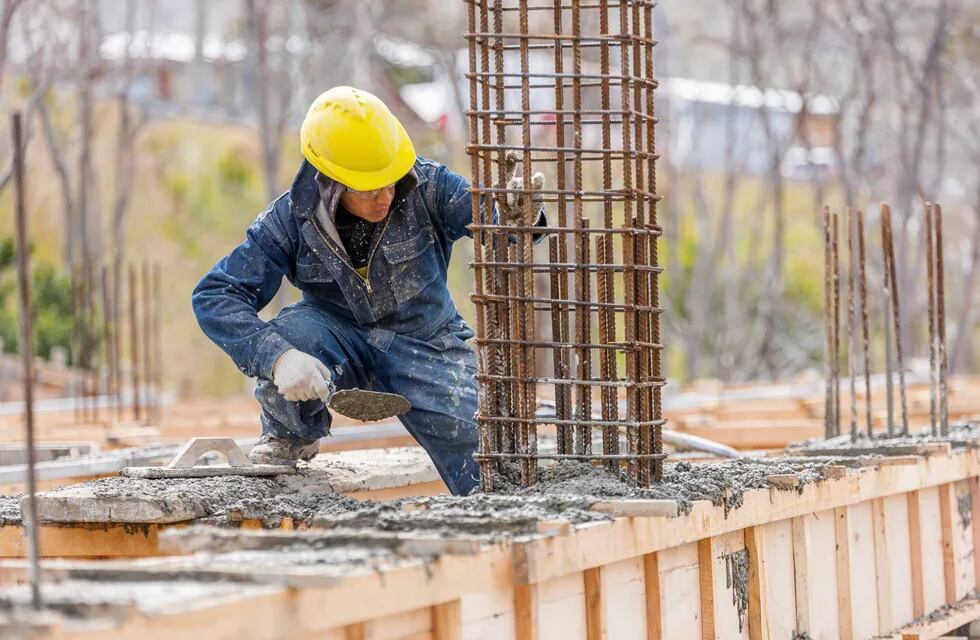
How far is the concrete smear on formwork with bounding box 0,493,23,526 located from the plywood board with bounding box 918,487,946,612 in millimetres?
3639

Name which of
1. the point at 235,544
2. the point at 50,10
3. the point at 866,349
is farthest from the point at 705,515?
the point at 50,10

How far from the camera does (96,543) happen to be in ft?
16.6

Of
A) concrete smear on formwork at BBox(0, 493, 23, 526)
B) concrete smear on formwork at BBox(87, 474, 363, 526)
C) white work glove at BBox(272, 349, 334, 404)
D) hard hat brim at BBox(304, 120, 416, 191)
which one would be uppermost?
hard hat brim at BBox(304, 120, 416, 191)

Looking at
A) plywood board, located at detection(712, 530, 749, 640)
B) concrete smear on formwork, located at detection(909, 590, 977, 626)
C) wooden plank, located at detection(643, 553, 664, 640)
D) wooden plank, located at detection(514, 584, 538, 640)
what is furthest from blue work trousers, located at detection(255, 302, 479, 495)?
concrete smear on formwork, located at detection(909, 590, 977, 626)

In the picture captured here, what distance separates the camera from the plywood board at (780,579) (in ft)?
16.6

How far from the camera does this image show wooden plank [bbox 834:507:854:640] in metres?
5.57

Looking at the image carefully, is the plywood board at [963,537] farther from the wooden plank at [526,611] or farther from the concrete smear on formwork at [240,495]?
the wooden plank at [526,611]

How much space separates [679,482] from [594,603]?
90cm

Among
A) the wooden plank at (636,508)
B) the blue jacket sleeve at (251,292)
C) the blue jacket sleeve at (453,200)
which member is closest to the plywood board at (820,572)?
the wooden plank at (636,508)

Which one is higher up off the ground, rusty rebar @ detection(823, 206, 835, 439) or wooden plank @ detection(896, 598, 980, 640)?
rusty rebar @ detection(823, 206, 835, 439)

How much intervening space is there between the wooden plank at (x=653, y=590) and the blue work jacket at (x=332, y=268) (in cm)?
170

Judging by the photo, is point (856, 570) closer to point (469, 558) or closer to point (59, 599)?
point (469, 558)

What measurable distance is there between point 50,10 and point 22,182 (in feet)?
43.2

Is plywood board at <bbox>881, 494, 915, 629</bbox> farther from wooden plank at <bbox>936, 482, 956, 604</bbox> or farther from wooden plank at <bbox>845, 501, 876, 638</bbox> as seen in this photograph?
wooden plank at <bbox>936, 482, 956, 604</bbox>
